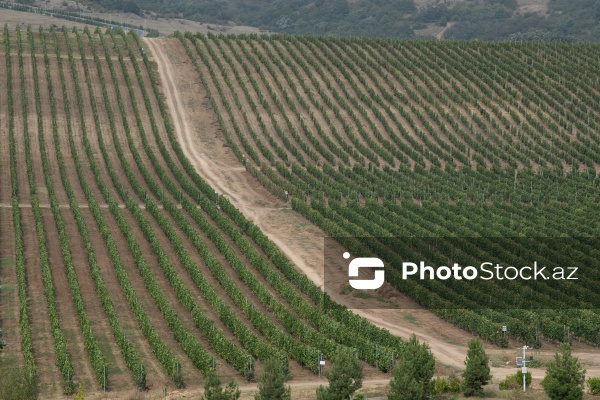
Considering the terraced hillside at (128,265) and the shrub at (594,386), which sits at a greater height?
the terraced hillside at (128,265)

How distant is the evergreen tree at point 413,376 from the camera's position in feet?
116

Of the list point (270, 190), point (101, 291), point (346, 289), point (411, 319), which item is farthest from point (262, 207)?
point (411, 319)

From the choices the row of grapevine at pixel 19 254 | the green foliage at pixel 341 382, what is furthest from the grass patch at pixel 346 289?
the green foliage at pixel 341 382

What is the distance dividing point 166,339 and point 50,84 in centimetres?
5920

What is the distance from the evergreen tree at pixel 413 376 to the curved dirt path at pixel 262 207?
558cm

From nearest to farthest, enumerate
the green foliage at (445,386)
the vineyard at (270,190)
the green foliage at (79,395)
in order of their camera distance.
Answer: the green foliage at (79,395) < the green foliage at (445,386) < the vineyard at (270,190)

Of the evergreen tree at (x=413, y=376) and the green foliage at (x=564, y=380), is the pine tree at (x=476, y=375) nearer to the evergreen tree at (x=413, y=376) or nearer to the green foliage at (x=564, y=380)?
the evergreen tree at (x=413, y=376)

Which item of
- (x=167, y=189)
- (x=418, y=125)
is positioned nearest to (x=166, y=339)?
(x=167, y=189)

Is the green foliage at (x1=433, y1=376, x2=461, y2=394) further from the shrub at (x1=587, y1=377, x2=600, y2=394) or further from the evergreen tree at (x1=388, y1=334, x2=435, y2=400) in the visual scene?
the shrub at (x1=587, y1=377, x2=600, y2=394)

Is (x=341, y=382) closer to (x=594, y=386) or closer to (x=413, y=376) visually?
(x=413, y=376)

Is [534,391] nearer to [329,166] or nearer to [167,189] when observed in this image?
[167,189]

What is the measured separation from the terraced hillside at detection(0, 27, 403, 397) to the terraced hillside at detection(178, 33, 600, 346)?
6.65 meters

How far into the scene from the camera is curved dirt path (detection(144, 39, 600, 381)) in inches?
1898

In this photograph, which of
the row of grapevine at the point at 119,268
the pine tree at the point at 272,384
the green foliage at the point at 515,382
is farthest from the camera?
the row of grapevine at the point at 119,268
